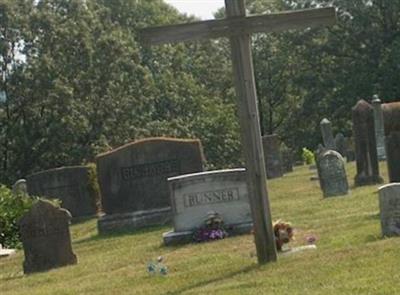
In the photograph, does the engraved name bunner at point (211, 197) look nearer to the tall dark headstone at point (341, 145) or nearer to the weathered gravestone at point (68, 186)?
the weathered gravestone at point (68, 186)

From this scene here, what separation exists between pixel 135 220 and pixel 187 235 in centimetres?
487

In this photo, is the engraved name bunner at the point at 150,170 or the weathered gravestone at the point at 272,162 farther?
the weathered gravestone at the point at 272,162

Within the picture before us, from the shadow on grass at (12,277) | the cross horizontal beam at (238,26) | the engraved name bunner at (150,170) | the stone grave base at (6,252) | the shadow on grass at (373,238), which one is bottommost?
the stone grave base at (6,252)

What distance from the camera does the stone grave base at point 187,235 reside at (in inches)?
574

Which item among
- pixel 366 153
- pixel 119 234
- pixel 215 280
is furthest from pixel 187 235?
pixel 366 153

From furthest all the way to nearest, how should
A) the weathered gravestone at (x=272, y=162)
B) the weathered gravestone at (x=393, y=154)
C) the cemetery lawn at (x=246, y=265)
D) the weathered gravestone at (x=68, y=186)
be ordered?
the weathered gravestone at (x=272, y=162), the weathered gravestone at (x=68, y=186), the weathered gravestone at (x=393, y=154), the cemetery lawn at (x=246, y=265)

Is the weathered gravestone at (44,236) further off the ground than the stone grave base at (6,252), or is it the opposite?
the weathered gravestone at (44,236)

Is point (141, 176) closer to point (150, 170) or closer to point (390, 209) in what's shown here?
point (150, 170)

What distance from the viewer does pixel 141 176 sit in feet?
64.6

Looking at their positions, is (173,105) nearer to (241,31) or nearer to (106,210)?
(106,210)

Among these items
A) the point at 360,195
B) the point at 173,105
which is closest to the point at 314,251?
the point at 360,195

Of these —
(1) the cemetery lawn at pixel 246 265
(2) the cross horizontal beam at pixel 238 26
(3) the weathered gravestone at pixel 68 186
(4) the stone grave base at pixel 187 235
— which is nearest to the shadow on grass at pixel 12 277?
(1) the cemetery lawn at pixel 246 265

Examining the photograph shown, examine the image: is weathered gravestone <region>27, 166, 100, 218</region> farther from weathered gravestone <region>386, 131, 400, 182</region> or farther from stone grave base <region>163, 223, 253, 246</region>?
stone grave base <region>163, 223, 253, 246</region>

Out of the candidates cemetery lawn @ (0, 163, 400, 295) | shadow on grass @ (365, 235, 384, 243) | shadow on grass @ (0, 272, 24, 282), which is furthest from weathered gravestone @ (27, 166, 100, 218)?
shadow on grass @ (365, 235, 384, 243)
